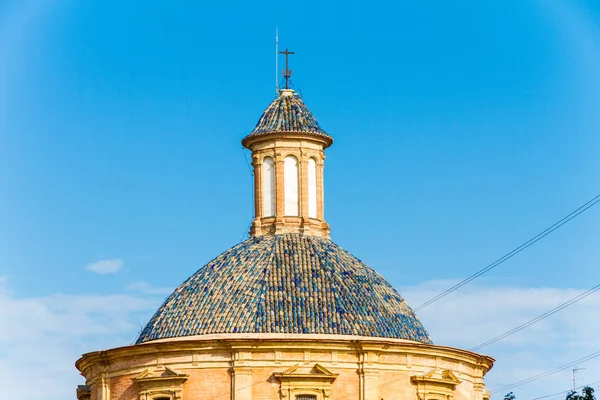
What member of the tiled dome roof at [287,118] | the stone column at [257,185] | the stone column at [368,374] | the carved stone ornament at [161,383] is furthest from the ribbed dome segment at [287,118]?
the carved stone ornament at [161,383]

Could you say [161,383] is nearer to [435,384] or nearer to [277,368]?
[277,368]

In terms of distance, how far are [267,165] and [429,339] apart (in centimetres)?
809

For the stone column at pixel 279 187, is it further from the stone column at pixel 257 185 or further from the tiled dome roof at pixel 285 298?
the tiled dome roof at pixel 285 298

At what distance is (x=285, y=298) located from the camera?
54188mm

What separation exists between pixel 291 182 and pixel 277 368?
28.4 ft

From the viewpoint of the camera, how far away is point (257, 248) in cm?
5669

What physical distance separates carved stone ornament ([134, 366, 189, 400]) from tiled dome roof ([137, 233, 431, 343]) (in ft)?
5.03

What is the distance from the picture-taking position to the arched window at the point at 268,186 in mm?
58969

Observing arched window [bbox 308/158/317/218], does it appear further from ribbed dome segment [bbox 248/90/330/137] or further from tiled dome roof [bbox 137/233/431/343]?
tiled dome roof [bbox 137/233/431/343]

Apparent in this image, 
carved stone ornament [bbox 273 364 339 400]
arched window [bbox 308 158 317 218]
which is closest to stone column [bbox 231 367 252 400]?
carved stone ornament [bbox 273 364 339 400]

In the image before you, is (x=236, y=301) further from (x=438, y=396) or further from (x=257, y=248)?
(x=438, y=396)

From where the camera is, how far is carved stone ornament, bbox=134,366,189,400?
52.8 metres

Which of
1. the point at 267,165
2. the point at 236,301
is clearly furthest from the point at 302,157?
the point at 236,301

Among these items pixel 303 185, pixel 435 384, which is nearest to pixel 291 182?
pixel 303 185
